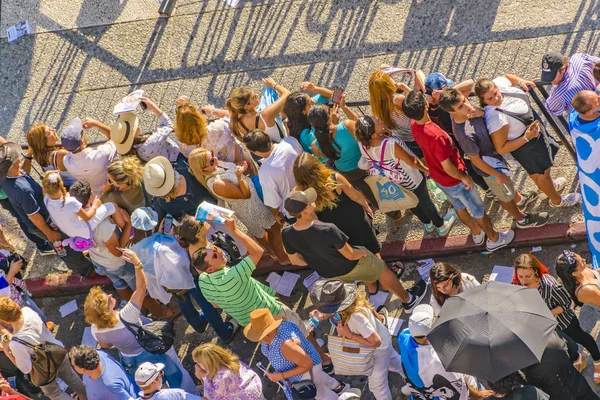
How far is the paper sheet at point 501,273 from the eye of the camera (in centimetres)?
744

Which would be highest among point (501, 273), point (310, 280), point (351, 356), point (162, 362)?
point (501, 273)

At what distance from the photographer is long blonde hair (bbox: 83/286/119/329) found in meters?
6.63

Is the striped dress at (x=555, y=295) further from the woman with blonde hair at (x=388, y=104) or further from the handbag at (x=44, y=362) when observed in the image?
the handbag at (x=44, y=362)

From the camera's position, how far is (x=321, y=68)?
10.1 meters

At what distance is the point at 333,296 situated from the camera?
6.15 metres

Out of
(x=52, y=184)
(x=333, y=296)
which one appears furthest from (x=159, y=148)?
(x=333, y=296)

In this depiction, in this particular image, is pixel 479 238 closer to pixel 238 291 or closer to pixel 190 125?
pixel 238 291

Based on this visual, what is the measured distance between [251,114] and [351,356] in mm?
2643

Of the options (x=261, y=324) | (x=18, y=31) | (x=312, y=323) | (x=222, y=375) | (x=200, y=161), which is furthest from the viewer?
(x=18, y=31)

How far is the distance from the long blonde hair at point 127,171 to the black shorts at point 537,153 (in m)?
3.46

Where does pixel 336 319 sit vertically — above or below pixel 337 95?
below

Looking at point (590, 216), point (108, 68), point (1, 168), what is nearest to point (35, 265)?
point (1, 168)

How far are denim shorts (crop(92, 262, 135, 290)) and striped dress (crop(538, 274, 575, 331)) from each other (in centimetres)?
399

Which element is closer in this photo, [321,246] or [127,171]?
[321,246]
